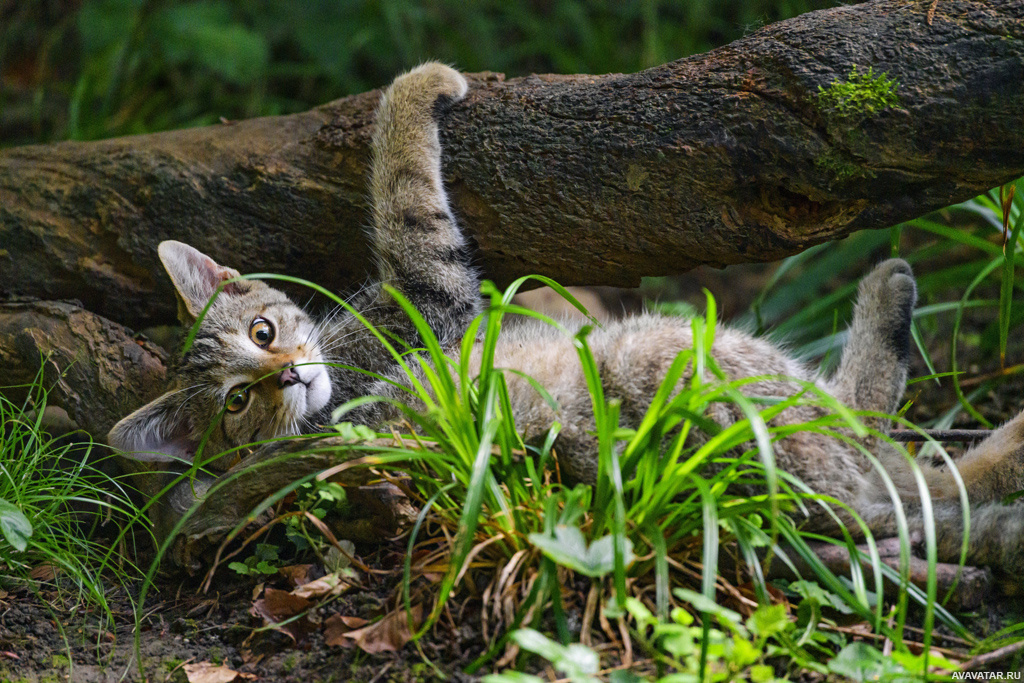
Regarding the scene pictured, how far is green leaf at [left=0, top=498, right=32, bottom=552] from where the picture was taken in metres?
2.15

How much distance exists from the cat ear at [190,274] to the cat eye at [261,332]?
0.20m

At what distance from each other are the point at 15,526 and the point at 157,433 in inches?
23.0

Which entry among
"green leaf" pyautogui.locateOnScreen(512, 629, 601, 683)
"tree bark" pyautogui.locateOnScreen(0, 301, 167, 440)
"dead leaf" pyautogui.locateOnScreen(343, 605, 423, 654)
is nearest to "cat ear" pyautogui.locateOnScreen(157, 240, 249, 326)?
"tree bark" pyautogui.locateOnScreen(0, 301, 167, 440)

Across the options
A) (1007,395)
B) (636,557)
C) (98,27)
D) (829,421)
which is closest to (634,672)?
(636,557)

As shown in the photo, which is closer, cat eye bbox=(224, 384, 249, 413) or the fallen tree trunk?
the fallen tree trunk

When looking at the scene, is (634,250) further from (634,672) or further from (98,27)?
(98,27)

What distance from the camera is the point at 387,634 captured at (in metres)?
1.95

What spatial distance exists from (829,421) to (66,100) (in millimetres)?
6200

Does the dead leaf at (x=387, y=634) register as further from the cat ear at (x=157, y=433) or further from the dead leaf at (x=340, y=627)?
the cat ear at (x=157, y=433)

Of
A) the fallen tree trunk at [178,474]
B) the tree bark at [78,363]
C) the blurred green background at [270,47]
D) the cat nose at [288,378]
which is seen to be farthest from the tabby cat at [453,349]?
the blurred green background at [270,47]

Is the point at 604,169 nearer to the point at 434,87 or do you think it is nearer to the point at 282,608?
the point at 434,87

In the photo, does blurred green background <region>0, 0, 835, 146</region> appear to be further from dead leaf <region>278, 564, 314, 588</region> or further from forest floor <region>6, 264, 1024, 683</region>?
dead leaf <region>278, 564, 314, 588</region>

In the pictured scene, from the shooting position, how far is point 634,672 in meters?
1.72

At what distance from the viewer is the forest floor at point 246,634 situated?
192 cm
